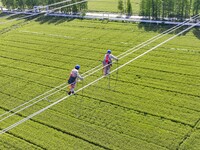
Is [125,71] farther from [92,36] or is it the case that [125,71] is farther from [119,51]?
[92,36]

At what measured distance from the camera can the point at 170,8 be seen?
131ft

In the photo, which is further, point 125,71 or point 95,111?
point 125,71

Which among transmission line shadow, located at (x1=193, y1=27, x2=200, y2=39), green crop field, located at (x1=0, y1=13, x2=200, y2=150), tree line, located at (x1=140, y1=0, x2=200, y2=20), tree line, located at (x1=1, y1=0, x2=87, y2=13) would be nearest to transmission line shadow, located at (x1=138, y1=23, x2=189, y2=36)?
green crop field, located at (x1=0, y1=13, x2=200, y2=150)

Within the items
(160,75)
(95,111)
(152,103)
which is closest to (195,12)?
(160,75)

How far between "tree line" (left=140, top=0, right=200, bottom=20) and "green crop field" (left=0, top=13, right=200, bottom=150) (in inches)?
158

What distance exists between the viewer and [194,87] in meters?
23.4

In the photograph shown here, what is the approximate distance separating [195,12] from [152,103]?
76.7 feet

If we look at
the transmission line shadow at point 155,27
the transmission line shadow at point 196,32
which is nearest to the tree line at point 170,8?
the transmission line shadow at point 155,27

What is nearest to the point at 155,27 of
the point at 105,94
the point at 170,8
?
the point at 170,8

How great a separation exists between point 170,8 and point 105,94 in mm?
21847

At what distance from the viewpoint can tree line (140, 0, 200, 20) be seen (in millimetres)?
39281

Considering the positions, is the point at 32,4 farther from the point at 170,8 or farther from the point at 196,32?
the point at 196,32

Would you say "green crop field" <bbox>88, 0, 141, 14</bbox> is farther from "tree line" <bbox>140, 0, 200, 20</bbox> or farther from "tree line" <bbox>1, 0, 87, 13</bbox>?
"tree line" <bbox>140, 0, 200, 20</bbox>

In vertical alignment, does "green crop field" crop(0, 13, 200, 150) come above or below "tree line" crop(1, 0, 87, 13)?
below
